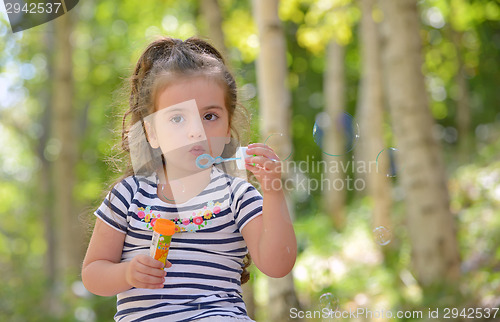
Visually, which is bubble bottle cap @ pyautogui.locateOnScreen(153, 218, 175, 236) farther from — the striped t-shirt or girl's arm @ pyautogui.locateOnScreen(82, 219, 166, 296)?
the striped t-shirt

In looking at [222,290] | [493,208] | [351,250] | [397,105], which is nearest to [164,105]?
[222,290]

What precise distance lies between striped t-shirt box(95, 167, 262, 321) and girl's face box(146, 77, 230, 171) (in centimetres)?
13

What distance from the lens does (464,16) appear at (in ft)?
34.0

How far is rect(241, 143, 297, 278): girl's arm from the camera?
1561 mm

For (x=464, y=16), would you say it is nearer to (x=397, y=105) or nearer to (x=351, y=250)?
(x=351, y=250)

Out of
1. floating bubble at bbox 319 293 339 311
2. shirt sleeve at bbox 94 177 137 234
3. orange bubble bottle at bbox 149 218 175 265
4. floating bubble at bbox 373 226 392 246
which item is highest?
shirt sleeve at bbox 94 177 137 234

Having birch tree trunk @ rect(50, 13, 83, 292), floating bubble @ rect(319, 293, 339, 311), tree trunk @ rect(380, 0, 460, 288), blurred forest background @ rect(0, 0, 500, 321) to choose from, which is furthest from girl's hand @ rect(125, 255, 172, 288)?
birch tree trunk @ rect(50, 13, 83, 292)

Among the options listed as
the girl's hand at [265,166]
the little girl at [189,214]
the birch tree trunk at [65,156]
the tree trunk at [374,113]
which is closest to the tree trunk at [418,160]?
the tree trunk at [374,113]

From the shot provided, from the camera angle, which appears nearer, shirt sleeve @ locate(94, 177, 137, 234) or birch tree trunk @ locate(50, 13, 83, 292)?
shirt sleeve @ locate(94, 177, 137, 234)

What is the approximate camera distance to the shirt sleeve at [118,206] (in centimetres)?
177

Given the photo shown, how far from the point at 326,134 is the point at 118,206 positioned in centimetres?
585

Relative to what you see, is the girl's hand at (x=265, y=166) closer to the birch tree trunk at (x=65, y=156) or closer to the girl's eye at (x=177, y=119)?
the girl's eye at (x=177, y=119)

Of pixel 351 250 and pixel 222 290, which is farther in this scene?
pixel 351 250

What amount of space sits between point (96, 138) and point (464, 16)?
705 centimetres
